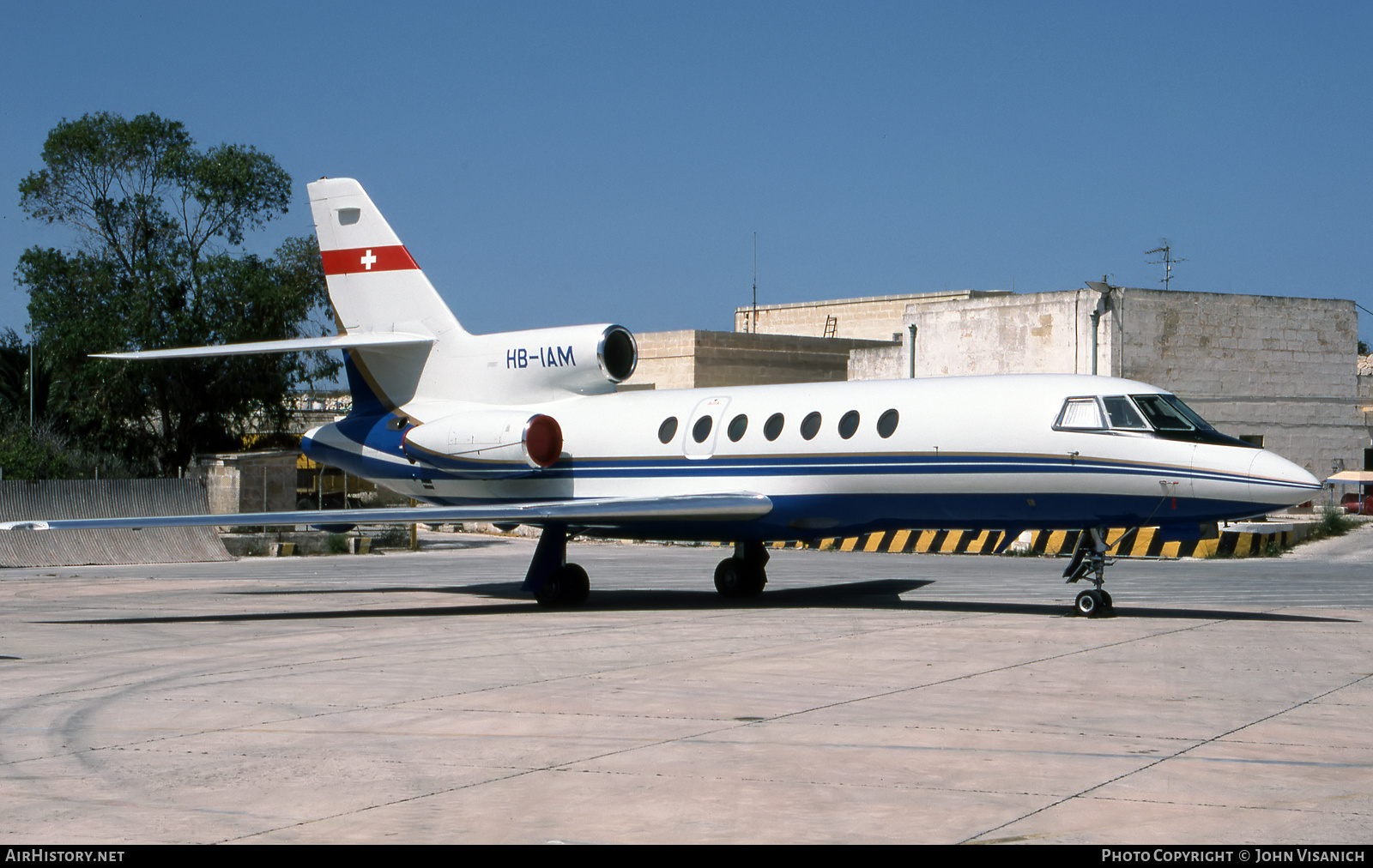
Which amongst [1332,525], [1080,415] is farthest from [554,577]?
[1332,525]

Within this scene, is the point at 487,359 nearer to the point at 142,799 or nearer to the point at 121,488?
the point at 121,488

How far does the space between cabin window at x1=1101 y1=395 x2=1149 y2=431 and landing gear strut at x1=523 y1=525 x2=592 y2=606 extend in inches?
292

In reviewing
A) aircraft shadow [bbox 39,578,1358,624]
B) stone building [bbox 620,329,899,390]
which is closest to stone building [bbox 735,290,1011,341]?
stone building [bbox 620,329,899,390]

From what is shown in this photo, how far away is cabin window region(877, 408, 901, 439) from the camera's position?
17.9m

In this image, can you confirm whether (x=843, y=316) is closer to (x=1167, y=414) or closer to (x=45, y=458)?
(x=45, y=458)

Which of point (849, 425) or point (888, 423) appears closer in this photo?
point (888, 423)

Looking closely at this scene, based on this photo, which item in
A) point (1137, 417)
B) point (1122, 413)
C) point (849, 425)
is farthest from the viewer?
point (849, 425)

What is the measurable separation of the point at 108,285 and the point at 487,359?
3015 centimetres

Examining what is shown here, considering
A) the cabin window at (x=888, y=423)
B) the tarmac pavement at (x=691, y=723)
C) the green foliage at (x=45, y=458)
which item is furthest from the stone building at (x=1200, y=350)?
the green foliage at (x=45, y=458)

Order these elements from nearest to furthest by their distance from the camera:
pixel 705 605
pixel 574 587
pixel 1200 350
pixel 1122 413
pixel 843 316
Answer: pixel 1122 413 < pixel 574 587 < pixel 705 605 < pixel 1200 350 < pixel 843 316

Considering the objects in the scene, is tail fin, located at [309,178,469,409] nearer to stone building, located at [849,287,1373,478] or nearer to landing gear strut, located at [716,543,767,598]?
landing gear strut, located at [716,543,767,598]

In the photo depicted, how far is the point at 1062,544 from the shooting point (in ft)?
111

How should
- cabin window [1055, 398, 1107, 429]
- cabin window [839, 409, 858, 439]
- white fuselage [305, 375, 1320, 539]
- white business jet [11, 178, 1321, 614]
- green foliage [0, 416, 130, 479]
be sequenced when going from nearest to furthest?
1. white fuselage [305, 375, 1320, 539]
2. white business jet [11, 178, 1321, 614]
3. cabin window [1055, 398, 1107, 429]
4. cabin window [839, 409, 858, 439]
5. green foliage [0, 416, 130, 479]

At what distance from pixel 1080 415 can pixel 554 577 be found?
746 centimetres
